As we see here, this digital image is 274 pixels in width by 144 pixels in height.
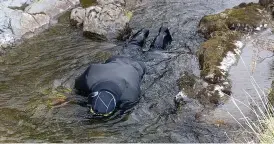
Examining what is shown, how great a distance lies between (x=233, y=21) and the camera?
12156mm

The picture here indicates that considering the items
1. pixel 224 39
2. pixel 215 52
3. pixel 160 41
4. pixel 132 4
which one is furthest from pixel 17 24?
pixel 224 39

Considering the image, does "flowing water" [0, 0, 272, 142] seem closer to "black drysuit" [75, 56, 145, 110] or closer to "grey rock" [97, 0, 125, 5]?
"black drysuit" [75, 56, 145, 110]

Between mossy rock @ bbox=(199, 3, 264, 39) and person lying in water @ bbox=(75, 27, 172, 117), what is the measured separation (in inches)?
149

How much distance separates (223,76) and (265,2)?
577 cm

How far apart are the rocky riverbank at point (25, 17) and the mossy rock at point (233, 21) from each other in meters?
5.45

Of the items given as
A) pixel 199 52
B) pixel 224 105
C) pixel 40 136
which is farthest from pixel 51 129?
pixel 199 52

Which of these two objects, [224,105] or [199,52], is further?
[199,52]

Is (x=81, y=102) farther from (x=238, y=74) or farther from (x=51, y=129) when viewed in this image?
(x=238, y=74)

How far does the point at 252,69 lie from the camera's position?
9.61m

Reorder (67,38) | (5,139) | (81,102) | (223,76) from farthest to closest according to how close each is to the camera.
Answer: (67,38) → (223,76) → (81,102) → (5,139)

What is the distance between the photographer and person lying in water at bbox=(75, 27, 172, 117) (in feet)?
24.0

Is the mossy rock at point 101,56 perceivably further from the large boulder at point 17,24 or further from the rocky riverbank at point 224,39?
the large boulder at point 17,24

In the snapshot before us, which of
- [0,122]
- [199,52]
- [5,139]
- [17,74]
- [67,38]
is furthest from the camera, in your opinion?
[67,38]

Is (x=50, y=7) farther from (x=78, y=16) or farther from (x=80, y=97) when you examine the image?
(x=80, y=97)
